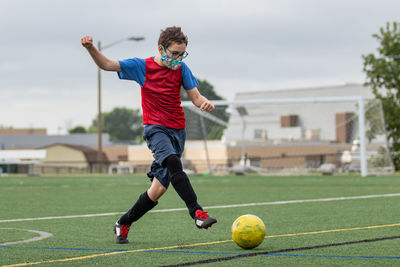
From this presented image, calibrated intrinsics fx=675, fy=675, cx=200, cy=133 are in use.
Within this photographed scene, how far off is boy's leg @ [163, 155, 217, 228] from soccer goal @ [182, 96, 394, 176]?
66.1 ft

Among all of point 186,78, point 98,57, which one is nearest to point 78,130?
point 186,78

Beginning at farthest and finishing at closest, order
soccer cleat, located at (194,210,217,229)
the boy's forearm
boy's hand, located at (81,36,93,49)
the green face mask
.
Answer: the green face mask < the boy's forearm < boy's hand, located at (81,36,93,49) < soccer cleat, located at (194,210,217,229)

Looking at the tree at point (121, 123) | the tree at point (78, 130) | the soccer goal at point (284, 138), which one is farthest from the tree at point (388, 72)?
the tree at point (121, 123)

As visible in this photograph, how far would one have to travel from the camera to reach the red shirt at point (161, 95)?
19.7 feet

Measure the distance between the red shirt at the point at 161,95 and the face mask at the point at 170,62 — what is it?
0.08m

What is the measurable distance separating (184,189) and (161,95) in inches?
36.1

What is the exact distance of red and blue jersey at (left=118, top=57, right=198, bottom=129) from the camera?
5980mm

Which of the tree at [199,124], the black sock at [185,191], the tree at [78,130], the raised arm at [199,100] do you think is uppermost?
the tree at [78,130]

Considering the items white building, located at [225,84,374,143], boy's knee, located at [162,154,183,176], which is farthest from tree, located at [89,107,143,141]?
boy's knee, located at [162,154,183,176]

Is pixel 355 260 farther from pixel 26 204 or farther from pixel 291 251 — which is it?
pixel 26 204

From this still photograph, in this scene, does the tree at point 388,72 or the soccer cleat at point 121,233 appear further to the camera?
the tree at point 388,72

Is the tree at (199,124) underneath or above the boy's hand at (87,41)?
above

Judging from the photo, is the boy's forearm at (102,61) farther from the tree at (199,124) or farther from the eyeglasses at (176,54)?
the tree at (199,124)

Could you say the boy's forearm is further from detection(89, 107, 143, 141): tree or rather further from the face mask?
detection(89, 107, 143, 141): tree
